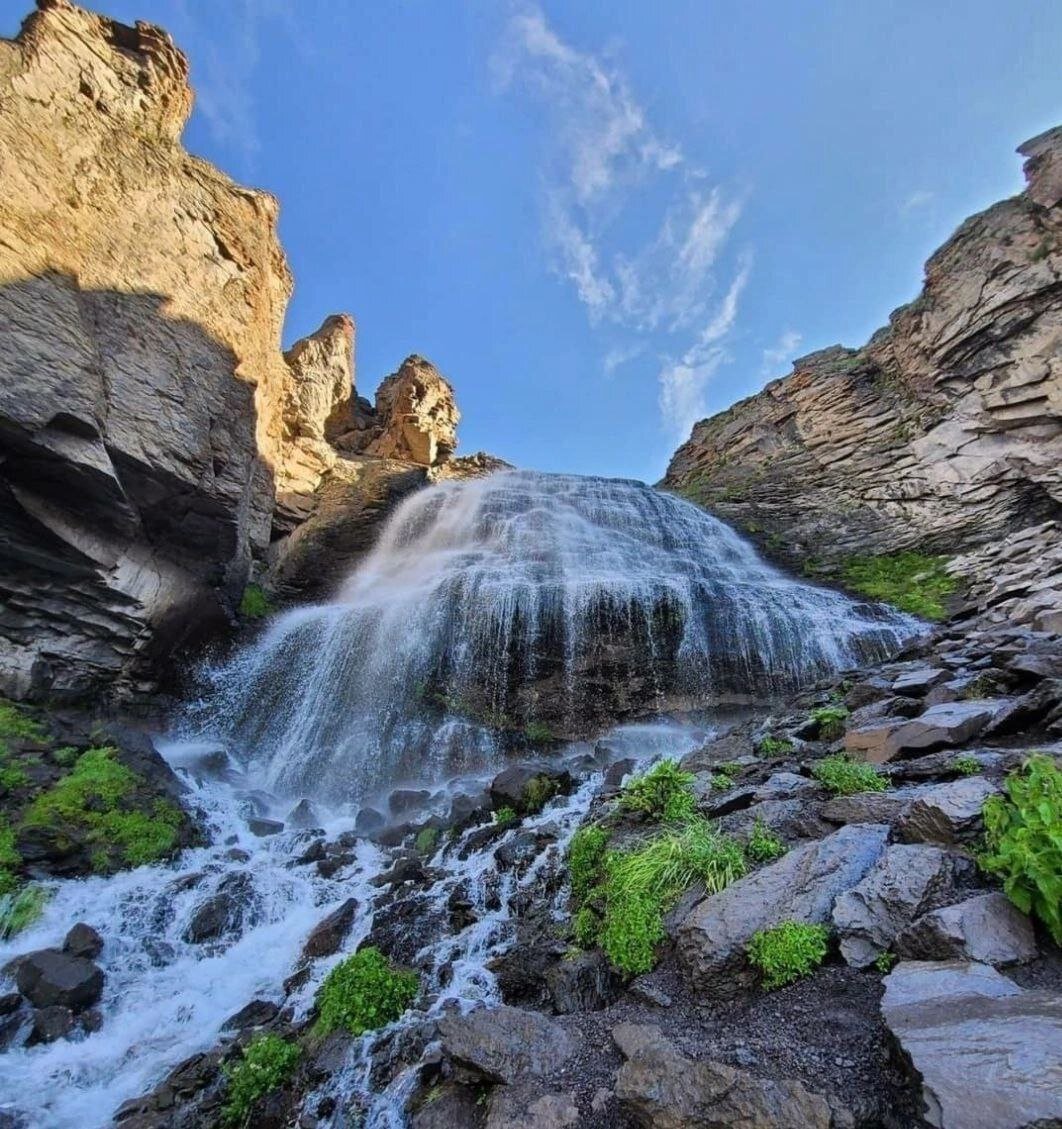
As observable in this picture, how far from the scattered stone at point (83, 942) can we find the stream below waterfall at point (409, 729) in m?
0.15

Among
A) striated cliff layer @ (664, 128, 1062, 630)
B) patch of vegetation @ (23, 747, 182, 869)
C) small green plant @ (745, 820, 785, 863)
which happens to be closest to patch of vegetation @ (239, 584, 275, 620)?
patch of vegetation @ (23, 747, 182, 869)

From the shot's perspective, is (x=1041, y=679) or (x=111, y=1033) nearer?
(x=111, y=1033)

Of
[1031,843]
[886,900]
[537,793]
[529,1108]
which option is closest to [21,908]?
[537,793]

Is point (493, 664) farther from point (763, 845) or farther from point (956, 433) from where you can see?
point (956, 433)

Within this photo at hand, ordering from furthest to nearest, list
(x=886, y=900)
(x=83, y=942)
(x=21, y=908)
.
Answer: (x=21, y=908)
(x=83, y=942)
(x=886, y=900)

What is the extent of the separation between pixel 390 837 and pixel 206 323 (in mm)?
14615

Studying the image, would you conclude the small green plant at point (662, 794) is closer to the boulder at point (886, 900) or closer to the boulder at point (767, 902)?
the boulder at point (767, 902)

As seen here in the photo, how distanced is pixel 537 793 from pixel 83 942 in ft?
20.3

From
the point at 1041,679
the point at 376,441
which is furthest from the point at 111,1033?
the point at 376,441

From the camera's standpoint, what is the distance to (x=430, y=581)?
787 inches

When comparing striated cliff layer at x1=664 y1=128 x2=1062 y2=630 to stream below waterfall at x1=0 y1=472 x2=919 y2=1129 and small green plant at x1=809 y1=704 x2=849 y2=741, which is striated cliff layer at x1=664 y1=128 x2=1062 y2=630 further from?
small green plant at x1=809 y1=704 x2=849 y2=741

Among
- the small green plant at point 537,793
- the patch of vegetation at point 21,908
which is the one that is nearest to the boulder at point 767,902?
the small green plant at point 537,793

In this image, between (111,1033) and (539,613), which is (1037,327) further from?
(111,1033)

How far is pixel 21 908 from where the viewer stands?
23.5ft
